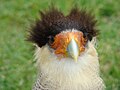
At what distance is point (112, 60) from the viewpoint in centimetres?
571

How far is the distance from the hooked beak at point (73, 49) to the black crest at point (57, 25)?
0.59 ft

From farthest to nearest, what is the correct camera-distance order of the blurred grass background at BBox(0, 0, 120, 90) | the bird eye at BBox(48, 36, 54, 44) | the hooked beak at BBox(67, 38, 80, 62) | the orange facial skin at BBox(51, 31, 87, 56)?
the blurred grass background at BBox(0, 0, 120, 90) → the bird eye at BBox(48, 36, 54, 44) → the orange facial skin at BBox(51, 31, 87, 56) → the hooked beak at BBox(67, 38, 80, 62)

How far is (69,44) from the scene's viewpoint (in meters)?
3.60

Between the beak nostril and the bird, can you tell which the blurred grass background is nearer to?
the bird

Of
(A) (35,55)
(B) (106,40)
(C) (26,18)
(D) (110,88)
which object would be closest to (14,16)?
(C) (26,18)

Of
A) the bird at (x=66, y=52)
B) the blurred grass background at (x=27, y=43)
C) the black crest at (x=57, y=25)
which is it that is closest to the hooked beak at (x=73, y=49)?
the bird at (x=66, y=52)

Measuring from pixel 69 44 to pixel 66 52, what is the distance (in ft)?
0.22

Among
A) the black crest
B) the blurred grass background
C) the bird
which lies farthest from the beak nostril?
the blurred grass background

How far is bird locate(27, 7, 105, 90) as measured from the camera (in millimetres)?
3648

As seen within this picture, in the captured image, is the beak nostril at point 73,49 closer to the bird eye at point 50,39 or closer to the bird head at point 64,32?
the bird head at point 64,32

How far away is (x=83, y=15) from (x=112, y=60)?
6.04 feet

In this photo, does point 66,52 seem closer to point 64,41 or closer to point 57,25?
point 64,41

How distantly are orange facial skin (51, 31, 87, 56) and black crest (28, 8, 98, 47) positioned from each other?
0.20ft

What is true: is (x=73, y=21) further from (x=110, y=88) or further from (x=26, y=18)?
(x=26, y=18)
